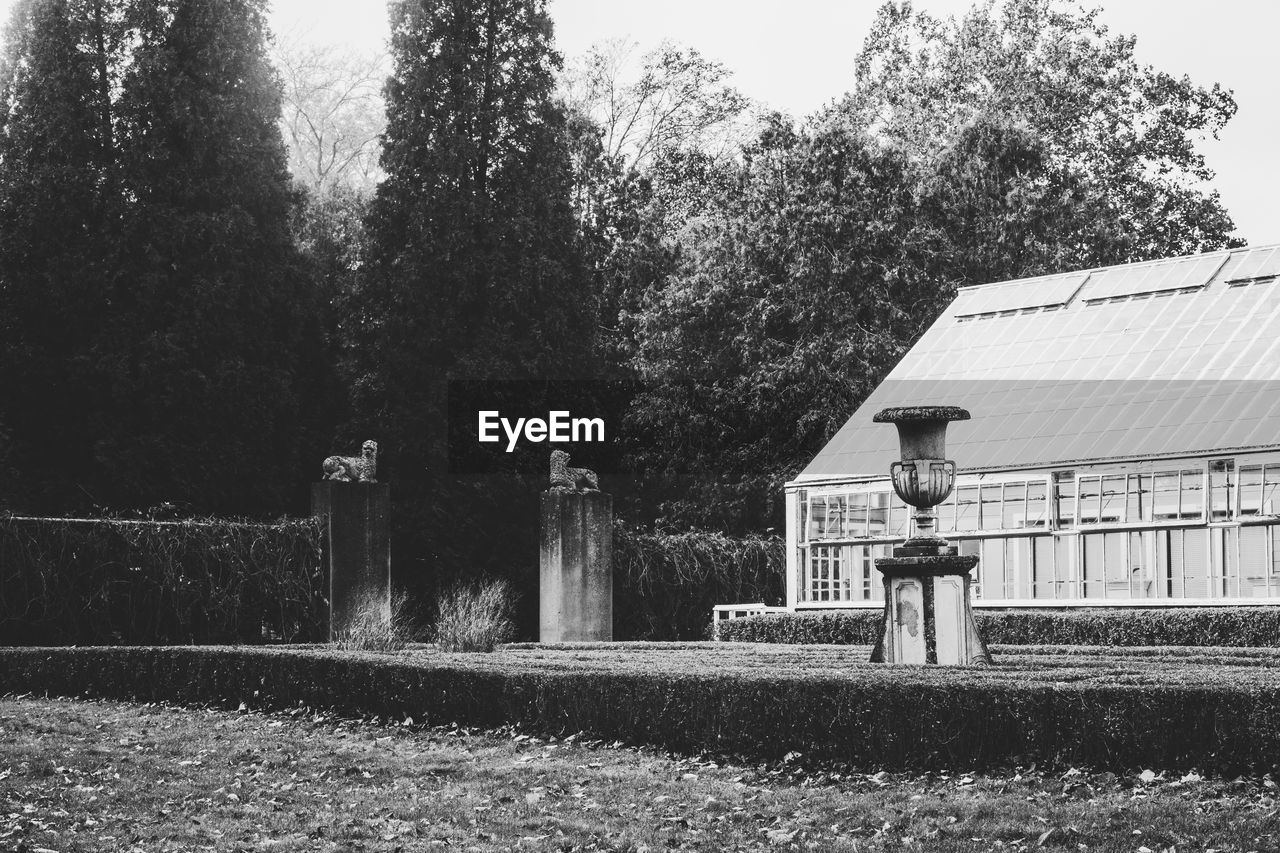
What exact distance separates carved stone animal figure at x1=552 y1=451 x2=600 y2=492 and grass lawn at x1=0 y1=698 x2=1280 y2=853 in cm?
935

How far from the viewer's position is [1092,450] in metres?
21.6

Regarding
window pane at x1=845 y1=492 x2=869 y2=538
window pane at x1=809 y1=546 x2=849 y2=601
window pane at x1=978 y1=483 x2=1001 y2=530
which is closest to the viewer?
window pane at x1=978 y1=483 x2=1001 y2=530

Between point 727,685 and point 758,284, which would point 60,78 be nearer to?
point 758,284

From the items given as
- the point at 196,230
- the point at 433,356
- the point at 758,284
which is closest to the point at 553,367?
the point at 433,356

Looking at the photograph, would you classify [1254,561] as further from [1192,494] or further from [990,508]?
[990,508]

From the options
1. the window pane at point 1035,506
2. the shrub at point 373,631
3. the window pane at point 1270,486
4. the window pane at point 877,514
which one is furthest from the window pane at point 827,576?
the shrub at point 373,631

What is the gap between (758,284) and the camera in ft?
109

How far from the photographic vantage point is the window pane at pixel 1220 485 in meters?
20.2

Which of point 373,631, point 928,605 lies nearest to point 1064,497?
point 373,631

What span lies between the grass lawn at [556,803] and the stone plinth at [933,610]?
229cm

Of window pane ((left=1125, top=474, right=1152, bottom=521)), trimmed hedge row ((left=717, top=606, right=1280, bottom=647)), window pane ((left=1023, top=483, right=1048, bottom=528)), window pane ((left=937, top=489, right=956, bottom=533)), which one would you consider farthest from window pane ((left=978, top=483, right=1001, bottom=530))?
trimmed hedge row ((left=717, top=606, right=1280, bottom=647))

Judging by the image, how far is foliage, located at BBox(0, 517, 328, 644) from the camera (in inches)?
789

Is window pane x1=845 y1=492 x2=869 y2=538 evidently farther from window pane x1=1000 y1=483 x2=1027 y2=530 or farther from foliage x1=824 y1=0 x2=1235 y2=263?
foliage x1=824 y1=0 x2=1235 y2=263

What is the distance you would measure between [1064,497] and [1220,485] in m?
2.21
